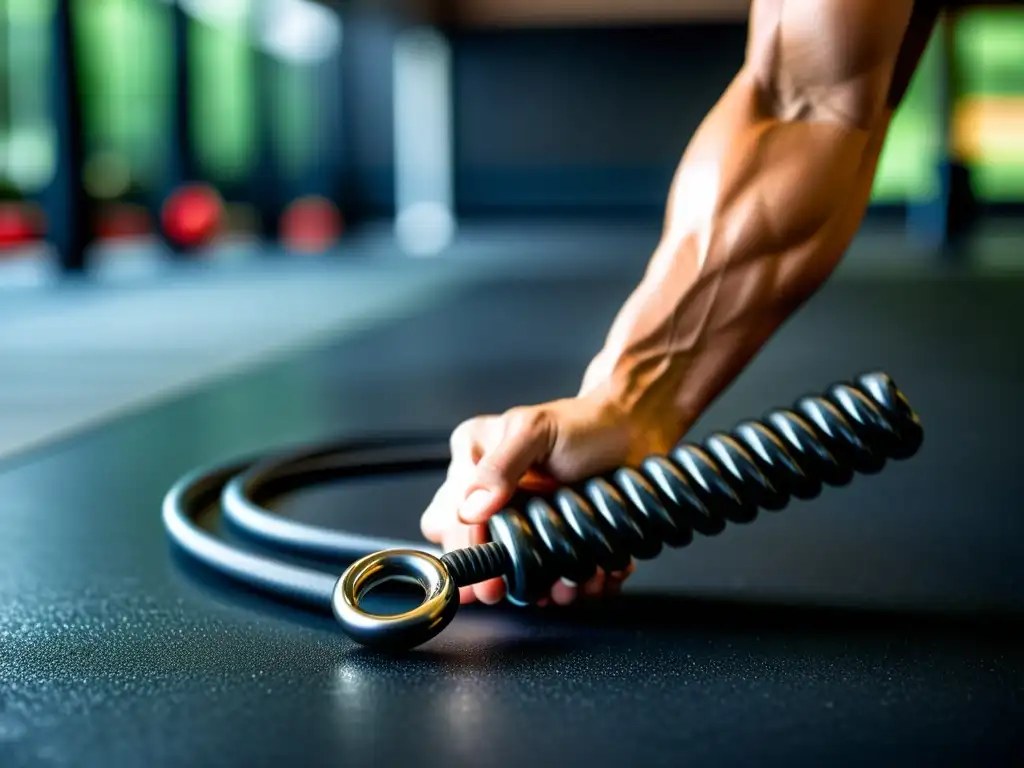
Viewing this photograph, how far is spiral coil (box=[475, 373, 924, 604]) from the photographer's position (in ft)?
2.94

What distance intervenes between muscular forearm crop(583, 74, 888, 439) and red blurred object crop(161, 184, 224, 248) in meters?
7.46

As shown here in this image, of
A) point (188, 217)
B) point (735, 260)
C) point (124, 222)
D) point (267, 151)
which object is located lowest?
point (124, 222)

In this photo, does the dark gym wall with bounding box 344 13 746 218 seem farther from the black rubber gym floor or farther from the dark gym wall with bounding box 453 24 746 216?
the black rubber gym floor

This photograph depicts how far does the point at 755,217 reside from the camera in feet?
3.32

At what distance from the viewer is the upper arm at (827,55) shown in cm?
97

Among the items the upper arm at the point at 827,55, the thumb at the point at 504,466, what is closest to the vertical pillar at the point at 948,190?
the upper arm at the point at 827,55

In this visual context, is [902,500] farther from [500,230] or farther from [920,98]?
[920,98]

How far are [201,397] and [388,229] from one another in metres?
11.2

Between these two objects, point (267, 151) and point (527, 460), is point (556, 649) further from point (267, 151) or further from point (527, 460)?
point (267, 151)

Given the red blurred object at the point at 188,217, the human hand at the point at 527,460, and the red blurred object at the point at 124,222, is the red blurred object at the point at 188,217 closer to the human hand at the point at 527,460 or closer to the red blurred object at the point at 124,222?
the red blurred object at the point at 124,222

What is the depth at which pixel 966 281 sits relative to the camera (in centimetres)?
584

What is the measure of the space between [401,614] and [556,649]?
0.12m

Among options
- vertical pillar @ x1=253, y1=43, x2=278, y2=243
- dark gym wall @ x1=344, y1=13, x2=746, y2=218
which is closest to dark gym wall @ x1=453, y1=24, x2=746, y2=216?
dark gym wall @ x1=344, y1=13, x2=746, y2=218

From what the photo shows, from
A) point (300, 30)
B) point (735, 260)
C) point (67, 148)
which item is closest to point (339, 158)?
point (300, 30)
